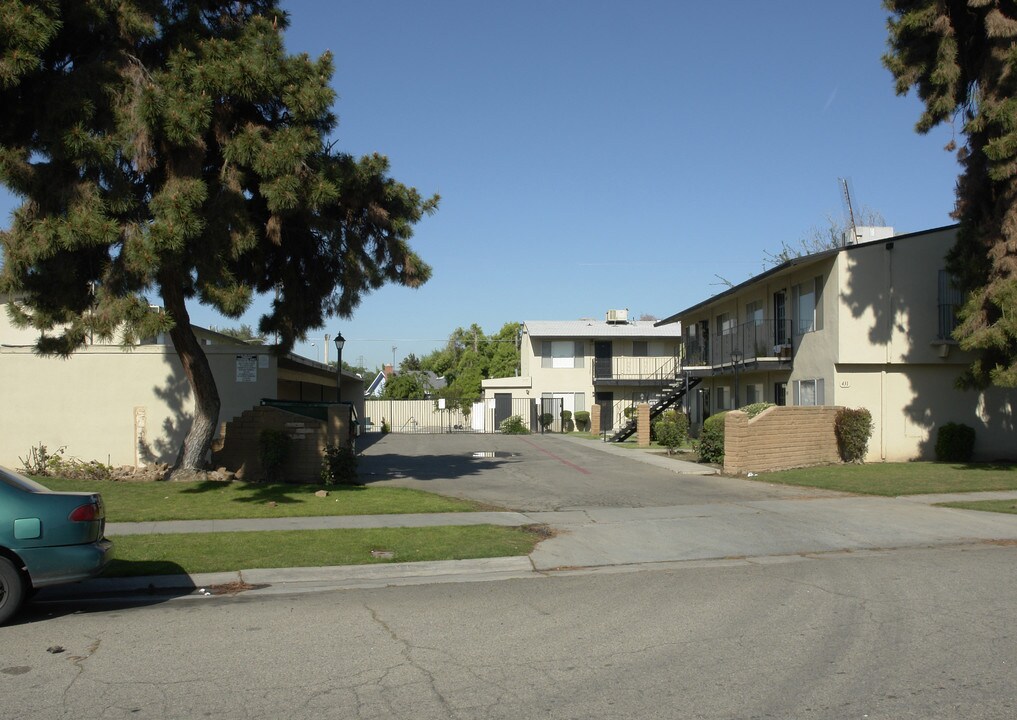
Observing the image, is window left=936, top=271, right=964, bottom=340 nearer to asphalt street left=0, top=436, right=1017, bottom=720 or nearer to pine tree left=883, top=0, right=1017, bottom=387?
pine tree left=883, top=0, right=1017, bottom=387

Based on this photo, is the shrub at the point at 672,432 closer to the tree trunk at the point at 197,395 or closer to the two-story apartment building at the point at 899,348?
the two-story apartment building at the point at 899,348

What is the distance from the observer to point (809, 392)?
25.6 m

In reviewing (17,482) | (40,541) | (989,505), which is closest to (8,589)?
(40,541)

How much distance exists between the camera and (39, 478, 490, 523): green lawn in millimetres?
13883

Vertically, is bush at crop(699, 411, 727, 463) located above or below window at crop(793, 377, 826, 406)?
below

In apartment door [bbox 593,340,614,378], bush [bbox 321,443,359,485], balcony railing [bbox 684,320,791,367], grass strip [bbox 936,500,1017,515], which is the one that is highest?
apartment door [bbox 593,340,614,378]

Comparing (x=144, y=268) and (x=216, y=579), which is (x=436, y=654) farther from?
(x=144, y=268)

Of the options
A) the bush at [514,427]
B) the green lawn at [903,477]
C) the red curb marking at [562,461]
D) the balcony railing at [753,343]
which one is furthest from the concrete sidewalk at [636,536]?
the bush at [514,427]

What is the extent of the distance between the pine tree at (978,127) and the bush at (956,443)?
8.77 feet

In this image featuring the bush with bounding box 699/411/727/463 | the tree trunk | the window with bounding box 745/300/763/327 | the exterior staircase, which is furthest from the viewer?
the exterior staircase

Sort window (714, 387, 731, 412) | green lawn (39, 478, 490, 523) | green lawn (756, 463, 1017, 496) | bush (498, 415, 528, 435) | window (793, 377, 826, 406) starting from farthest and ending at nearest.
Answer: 1. bush (498, 415, 528, 435)
2. window (714, 387, 731, 412)
3. window (793, 377, 826, 406)
4. green lawn (756, 463, 1017, 496)
5. green lawn (39, 478, 490, 523)

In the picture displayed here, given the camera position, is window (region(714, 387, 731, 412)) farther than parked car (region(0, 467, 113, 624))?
Yes

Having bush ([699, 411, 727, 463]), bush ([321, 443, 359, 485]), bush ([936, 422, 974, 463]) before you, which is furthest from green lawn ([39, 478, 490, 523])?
bush ([936, 422, 974, 463])

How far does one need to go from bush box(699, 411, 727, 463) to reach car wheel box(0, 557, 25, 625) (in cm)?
1831
